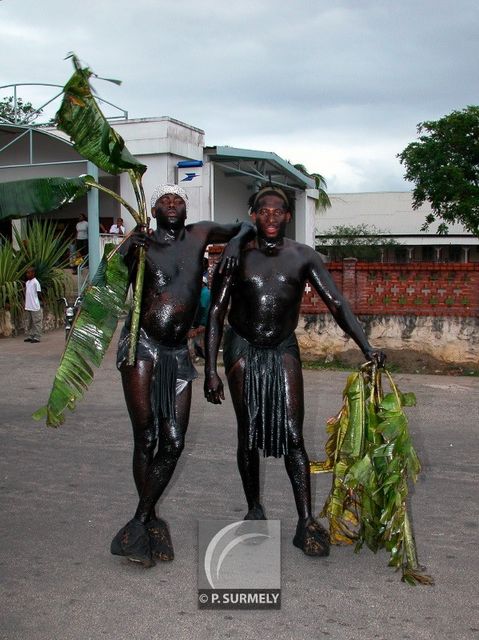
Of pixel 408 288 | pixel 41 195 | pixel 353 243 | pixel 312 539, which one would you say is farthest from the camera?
pixel 353 243

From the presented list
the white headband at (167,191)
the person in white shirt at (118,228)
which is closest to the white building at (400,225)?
the person in white shirt at (118,228)

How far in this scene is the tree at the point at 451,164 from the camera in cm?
2992

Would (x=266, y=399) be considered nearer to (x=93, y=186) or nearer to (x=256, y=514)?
(x=256, y=514)

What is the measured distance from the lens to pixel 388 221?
4362 centimetres

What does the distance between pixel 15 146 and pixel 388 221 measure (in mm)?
26019

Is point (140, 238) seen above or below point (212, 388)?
above

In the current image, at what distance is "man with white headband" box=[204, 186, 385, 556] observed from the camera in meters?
4.66

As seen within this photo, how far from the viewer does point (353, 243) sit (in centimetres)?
3816

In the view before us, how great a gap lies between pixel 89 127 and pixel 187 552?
2.49m

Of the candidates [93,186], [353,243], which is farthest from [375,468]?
[353,243]

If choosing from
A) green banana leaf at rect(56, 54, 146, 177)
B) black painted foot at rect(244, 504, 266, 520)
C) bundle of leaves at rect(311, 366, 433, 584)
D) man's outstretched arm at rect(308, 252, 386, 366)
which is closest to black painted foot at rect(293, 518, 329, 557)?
bundle of leaves at rect(311, 366, 433, 584)

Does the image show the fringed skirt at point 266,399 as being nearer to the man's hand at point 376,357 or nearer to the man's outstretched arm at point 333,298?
the man's outstretched arm at point 333,298

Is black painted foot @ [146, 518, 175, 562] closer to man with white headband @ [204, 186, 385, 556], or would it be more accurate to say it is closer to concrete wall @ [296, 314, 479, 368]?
man with white headband @ [204, 186, 385, 556]

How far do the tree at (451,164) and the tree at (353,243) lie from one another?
20.7ft
